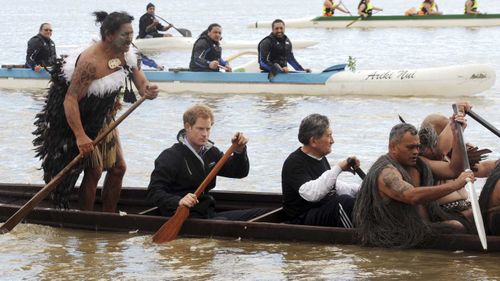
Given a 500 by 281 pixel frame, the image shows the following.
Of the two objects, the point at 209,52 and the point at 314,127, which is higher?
the point at 209,52

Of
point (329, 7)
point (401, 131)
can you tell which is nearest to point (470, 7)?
point (329, 7)

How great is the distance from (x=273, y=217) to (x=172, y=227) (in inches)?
31.9

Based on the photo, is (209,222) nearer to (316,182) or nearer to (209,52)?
(316,182)

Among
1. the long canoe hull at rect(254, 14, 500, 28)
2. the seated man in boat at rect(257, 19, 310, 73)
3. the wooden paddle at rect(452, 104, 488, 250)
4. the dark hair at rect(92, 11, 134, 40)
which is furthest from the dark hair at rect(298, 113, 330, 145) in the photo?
the long canoe hull at rect(254, 14, 500, 28)

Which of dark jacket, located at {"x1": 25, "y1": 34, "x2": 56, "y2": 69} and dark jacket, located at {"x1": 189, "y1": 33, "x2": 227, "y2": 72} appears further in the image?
dark jacket, located at {"x1": 25, "y1": 34, "x2": 56, "y2": 69}

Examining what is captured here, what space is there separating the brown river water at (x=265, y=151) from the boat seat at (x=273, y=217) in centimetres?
27

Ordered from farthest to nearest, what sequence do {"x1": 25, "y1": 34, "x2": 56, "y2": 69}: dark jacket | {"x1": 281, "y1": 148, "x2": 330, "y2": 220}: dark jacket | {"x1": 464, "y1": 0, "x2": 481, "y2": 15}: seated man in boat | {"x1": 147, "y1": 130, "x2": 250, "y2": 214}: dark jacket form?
{"x1": 464, "y1": 0, "x2": 481, "y2": 15}: seated man in boat → {"x1": 25, "y1": 34, "x2": 56, "y2": 69}: dark jacket → {"x1": 147, "y1": 130, "x2": 250, "y2": 214}: dark jacket → {"x1": 281, "y1": 148, "x2": 330, "y2": 220}: dark jacket

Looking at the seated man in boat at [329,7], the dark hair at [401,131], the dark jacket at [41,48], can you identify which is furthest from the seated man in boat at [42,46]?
the seated man in boat at [329,7]

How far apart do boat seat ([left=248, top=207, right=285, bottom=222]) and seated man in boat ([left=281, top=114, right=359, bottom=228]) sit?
0.84 ft

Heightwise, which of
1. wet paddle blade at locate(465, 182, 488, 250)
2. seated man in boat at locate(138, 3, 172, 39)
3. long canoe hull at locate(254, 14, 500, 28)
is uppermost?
long canoe hull at locate(254, 14, 500, 28)

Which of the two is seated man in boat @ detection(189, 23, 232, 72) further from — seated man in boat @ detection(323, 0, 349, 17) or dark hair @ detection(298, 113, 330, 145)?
seated man in boat @ detection(323, 0, 349, 17)

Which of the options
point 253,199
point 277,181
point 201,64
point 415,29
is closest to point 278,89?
point 201,64

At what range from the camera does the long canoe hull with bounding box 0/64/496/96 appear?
19734mm

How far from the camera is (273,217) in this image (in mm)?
8758
